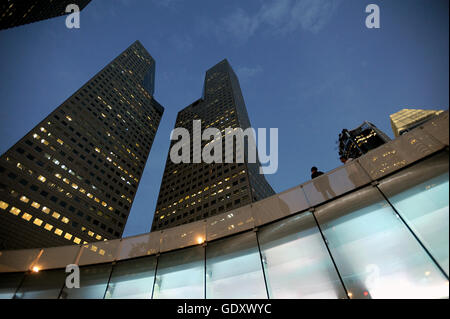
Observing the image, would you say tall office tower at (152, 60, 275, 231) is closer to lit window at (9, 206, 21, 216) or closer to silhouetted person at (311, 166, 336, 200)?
lit window at (9, 206, 21, 216)

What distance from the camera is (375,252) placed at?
17.4ft

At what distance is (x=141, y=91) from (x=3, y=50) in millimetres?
62914

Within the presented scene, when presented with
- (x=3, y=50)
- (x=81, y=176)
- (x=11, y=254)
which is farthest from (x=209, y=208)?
(x=3, y=50)

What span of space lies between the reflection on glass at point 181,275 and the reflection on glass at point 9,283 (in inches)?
223

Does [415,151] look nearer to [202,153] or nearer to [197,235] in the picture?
[197,235]

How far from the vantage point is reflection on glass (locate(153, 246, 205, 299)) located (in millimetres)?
6777

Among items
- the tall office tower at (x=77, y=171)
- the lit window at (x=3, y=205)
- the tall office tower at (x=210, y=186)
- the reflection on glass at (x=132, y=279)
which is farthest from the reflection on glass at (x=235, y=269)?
the lit window at (x=3, y=205)

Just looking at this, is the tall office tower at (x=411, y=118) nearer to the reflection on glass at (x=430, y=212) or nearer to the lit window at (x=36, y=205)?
the reflection on glass at (x=430, y=212)

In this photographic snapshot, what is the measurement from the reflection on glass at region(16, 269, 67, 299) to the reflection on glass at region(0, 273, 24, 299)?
242 mm

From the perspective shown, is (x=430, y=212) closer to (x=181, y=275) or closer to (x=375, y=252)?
(x=375, y=252)

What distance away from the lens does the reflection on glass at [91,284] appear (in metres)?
7.70

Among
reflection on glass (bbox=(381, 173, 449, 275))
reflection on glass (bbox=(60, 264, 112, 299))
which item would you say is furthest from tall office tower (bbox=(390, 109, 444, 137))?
reflection on glass (bbox=(60, 264, 112, 299))

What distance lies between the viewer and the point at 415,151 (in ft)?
18.8

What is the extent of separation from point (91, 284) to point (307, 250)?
7401 millimetres
